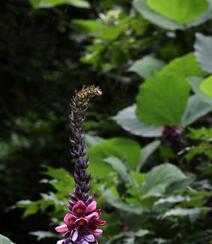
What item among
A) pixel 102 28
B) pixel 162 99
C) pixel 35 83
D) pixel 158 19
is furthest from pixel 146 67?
pixel 35 83

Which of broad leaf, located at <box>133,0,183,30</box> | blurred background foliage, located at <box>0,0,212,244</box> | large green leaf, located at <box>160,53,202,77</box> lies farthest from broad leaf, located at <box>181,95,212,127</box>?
broad leaf, located at <box>133,0,183,30</box>

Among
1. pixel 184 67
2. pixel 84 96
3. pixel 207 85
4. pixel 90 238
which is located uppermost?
pixel 184 67

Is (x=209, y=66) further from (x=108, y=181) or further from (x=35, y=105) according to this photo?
(x=35, y=105)

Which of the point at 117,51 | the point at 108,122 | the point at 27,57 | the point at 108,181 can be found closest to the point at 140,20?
the point at 117,51

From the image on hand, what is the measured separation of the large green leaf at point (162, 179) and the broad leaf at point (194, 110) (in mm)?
201

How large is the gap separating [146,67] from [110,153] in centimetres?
48

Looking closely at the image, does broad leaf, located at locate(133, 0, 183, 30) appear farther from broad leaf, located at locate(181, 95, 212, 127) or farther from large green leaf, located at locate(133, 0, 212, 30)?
broad leaf, located at locate(181, 95, 212, 127)

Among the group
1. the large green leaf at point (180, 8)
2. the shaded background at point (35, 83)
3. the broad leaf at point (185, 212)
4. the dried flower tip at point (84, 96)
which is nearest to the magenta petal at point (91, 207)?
the dried flower tip at point (84, 96)

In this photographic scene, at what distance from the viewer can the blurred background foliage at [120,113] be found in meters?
1.71

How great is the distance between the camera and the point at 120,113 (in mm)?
2014

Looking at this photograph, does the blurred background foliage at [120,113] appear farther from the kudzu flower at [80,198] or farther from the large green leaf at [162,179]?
the kudzu flower at [80,198]

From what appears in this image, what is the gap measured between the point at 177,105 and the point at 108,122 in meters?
0.73

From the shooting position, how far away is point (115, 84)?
3051 mm

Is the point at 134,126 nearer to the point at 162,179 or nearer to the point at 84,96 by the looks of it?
the point at 162,179
